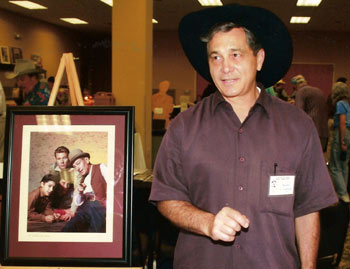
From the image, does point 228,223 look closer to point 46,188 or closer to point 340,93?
point 46,188

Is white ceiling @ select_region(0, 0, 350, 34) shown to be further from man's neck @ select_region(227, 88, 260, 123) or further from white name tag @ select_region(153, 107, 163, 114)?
man's neck @ select_region(227, 88, 260, 123)

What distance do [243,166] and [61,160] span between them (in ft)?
1.89

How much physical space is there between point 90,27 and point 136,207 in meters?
11.2

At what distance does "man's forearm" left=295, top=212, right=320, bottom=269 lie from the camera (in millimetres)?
1326

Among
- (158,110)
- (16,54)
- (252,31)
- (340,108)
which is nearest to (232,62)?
(252,31)

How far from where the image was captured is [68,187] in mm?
1308

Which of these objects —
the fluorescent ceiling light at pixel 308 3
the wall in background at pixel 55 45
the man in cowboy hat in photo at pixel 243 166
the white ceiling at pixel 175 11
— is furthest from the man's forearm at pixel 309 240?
the wall in background at pixel 55 45

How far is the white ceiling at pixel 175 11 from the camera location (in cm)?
886

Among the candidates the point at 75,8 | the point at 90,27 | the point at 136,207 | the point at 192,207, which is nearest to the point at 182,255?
the point at 192,207

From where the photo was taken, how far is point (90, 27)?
42.5 ft

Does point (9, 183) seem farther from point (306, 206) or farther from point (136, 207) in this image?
point (136, 207)

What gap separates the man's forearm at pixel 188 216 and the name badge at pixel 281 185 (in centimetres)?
22

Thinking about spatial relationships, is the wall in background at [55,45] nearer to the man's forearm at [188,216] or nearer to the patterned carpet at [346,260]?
the patterned carpet at [346,260]

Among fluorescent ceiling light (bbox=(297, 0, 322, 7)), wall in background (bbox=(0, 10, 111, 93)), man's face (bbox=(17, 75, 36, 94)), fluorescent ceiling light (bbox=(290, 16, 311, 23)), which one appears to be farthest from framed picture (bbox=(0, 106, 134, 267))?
fluorescent ceiling light (bbox=(290, 16, 311, 23))
